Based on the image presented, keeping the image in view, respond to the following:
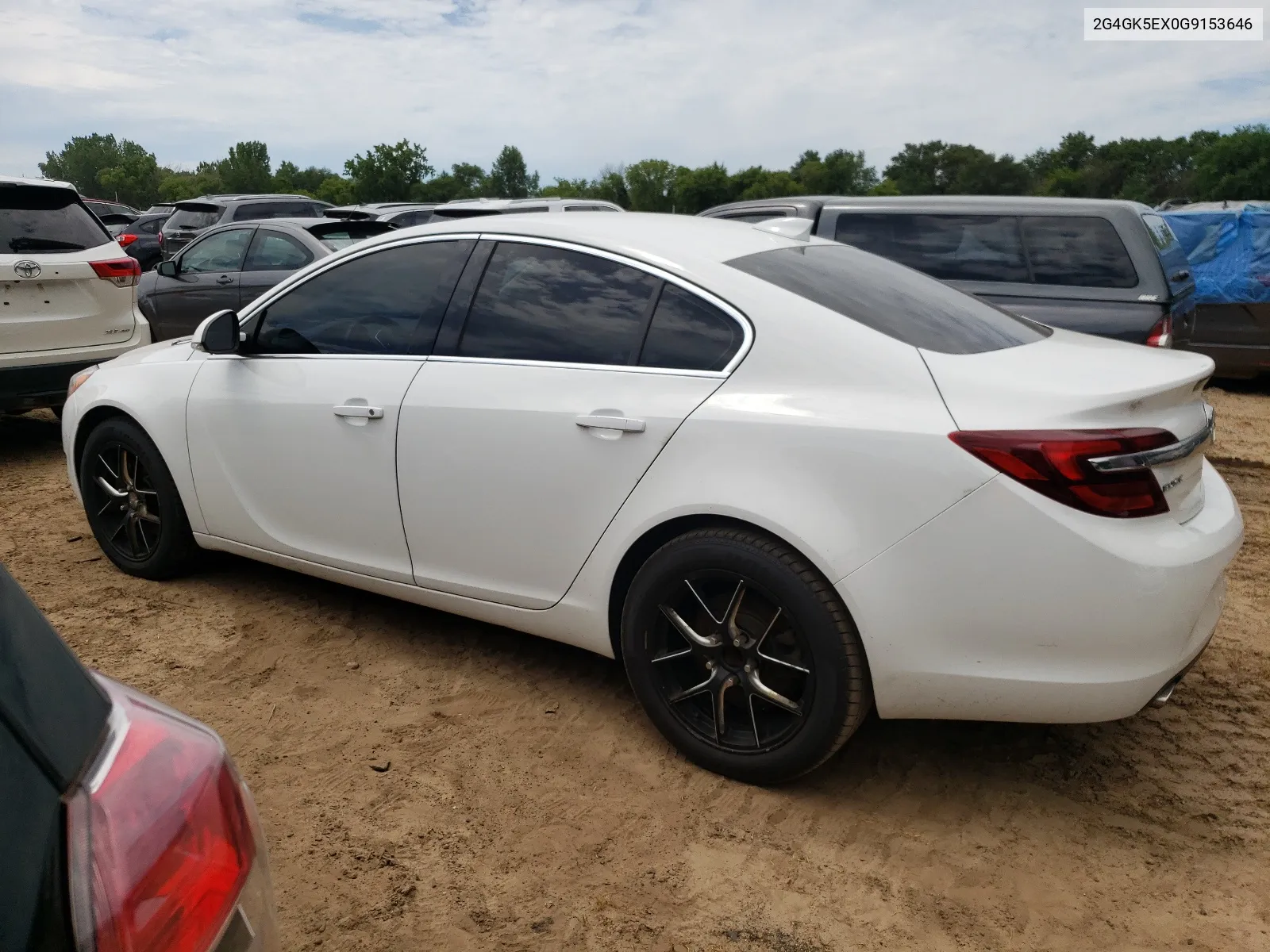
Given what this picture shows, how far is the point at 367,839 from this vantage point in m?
2.79

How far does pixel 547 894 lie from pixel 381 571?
1510mm

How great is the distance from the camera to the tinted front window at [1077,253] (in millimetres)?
6348

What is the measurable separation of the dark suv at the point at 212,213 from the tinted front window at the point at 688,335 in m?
13.3

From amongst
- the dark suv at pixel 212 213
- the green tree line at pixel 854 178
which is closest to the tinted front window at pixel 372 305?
the dark suv at pixel 212 213

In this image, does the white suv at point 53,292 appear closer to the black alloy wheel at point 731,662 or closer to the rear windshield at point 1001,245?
the rear windshield at point 1001,245

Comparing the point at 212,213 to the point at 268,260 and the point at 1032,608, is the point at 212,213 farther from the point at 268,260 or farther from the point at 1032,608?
the point at 1032,608

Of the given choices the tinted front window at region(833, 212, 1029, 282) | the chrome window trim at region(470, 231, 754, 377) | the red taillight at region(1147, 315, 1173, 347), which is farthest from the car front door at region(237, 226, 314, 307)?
the red taillight at region(1147, 315, 1173, 347)

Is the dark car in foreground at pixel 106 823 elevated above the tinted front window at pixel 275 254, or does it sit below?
above

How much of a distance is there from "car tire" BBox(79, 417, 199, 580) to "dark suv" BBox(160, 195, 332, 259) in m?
11.3

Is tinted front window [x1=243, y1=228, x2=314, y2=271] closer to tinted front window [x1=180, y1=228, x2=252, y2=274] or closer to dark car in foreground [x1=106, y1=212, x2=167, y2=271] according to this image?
tinted front window [x1=180, y1=228, x2=252, y2=274]

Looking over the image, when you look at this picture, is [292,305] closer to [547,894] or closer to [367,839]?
[367,839]

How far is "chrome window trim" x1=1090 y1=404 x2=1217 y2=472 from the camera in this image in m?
2.46

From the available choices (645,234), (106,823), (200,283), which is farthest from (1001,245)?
(200,283)

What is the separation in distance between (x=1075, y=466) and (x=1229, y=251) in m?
9.08
